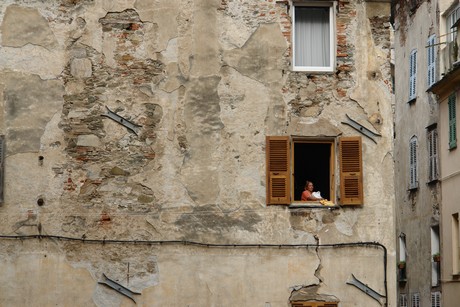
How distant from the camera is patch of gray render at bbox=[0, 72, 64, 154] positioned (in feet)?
59.9

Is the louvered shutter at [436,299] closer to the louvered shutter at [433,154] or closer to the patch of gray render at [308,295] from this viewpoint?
the louvered shutter at [433,154]

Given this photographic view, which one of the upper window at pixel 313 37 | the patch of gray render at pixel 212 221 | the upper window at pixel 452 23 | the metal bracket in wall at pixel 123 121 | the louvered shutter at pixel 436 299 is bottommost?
the louvered shutter at pixel 436 299

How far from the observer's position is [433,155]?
28531 millimetres

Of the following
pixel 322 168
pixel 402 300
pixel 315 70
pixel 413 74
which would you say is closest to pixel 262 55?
pixel 315 70

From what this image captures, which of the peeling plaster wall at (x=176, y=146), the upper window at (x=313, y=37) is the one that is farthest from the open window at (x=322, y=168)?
the upper window at (x=313, y=37)

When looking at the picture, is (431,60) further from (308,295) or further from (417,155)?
(308,295)

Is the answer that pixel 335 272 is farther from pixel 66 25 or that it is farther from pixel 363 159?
pixel 66 25

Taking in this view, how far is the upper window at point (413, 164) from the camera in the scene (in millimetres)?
30016

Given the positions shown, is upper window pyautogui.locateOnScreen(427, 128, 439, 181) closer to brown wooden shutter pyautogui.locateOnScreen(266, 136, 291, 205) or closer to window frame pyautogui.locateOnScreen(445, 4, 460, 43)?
window frame pyautogui.locateOnScreen(445, 4, 460, 43)

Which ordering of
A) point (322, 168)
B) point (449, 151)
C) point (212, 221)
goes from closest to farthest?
point (212, 221) → point (322, 168) → point (449, 151)

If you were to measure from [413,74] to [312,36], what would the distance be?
12818 mm

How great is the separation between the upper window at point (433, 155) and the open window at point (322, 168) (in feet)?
34.3

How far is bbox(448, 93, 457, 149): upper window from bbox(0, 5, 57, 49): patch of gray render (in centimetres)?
1306

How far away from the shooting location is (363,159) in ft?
60.1
